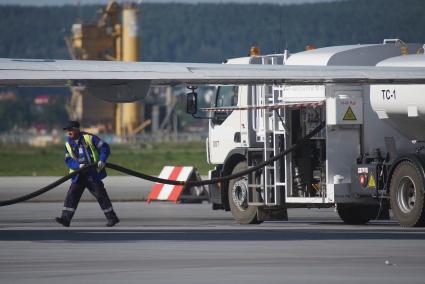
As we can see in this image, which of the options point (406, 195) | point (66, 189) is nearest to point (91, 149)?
point (406, 195)

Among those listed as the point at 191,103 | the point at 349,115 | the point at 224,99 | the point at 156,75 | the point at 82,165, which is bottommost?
the point at 82,165

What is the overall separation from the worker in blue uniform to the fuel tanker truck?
3272mm

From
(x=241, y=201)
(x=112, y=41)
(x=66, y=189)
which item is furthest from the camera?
(x=112, y=41)

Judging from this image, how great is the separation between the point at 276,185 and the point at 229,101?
2845mm

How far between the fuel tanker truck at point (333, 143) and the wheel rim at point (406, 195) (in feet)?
0.06

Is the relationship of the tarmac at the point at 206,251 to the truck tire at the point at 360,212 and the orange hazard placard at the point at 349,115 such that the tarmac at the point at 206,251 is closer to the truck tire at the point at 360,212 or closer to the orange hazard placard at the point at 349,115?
the truck tire at the point at 360,212

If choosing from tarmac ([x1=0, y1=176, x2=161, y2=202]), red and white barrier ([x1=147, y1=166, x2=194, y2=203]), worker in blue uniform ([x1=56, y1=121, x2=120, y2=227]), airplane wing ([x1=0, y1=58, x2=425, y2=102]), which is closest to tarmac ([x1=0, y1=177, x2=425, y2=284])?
worker in blue uniform ([x1=56, y1=121, x2=120, y2=227])

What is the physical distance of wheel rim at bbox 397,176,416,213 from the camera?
22312 millimetres

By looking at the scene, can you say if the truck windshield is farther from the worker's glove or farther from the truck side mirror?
the worker's glove

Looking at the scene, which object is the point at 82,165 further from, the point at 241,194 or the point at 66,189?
the point at 66,189

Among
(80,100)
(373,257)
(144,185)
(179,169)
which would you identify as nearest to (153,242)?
(373,257)

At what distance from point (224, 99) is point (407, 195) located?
5.57 m

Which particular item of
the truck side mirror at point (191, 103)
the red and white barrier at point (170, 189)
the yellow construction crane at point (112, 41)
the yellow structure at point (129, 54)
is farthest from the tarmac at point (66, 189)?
the yellow construction crane at point (112, 41)

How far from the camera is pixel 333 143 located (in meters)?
23.3
